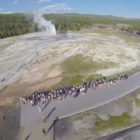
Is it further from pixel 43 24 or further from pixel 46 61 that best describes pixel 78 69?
pixel 43 24

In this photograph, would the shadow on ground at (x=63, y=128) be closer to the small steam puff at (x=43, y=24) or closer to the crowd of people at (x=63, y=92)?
the crowd of people at (x=63, y=92)

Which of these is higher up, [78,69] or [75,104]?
[78,69]

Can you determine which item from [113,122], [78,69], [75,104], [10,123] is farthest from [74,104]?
[78,69]

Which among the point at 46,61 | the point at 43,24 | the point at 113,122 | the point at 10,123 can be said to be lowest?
the point at 10,123

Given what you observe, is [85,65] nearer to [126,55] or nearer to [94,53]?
[94,53]

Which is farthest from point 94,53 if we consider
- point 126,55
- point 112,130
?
point 112,130

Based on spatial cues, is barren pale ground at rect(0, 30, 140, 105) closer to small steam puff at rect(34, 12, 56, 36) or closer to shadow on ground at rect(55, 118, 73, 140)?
shadow on ground at rect(55, 118, 73, 140)
